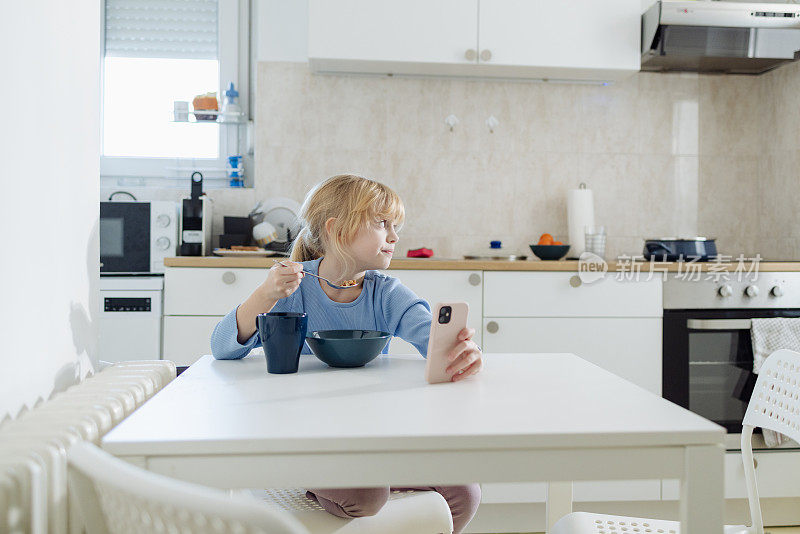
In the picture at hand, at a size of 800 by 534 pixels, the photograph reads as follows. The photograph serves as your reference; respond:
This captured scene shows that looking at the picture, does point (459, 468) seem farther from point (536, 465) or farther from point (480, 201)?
point (480, 201)

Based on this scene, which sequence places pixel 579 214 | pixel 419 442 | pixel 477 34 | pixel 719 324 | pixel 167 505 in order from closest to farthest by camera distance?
pixel 167 505, pixel 419 442, pixel 719 324, pixel 477 34, pixel 579 214

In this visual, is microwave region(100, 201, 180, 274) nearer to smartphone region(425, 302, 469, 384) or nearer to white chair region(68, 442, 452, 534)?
smartphone region(425, 302, 469, 384)

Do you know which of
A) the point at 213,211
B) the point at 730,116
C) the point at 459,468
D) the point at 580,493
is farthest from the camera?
the point at 730,116

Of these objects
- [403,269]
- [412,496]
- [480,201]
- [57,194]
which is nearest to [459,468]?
[412,496]

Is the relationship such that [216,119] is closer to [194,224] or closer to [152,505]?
[194,224]

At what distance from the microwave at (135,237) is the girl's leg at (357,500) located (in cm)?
168

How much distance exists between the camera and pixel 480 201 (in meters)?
3.22

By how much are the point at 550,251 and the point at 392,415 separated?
2.06 meters

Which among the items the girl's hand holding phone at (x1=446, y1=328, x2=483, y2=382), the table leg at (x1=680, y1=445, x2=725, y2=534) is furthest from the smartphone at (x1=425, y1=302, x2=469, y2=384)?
the table leg at (x1=680, y1=445, x2=725, y2=534)

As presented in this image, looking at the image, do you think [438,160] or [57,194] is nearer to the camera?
[57,194]

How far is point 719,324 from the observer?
2.61 meters

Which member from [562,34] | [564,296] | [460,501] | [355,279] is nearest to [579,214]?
[564,296]

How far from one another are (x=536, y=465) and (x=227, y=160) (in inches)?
104

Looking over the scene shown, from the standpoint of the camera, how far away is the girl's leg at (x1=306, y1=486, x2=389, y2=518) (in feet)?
3.86
